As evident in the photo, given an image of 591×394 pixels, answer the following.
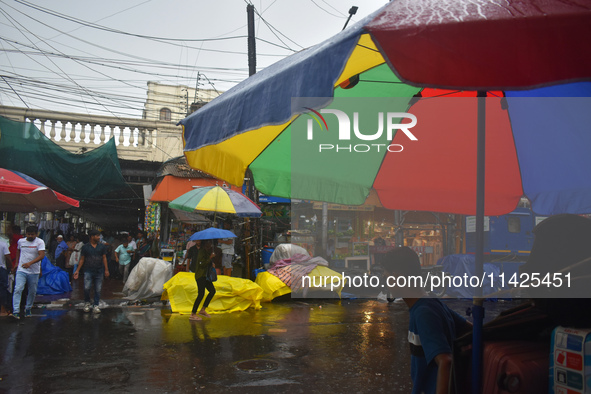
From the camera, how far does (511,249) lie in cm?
1295

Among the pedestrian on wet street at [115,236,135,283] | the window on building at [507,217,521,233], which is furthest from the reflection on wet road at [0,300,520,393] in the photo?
the window on building at [507,217,521,233]

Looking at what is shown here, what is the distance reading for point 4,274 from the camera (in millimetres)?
8391

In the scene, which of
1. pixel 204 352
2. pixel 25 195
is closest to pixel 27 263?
pixel 25 195

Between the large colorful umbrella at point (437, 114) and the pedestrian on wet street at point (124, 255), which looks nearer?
the large colorful umbrella at point (437, 114)

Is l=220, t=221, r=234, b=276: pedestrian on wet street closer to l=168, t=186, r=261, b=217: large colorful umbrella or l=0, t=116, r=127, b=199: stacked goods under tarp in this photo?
l=168, t=186, r=261, b=217: large colorful umbrella

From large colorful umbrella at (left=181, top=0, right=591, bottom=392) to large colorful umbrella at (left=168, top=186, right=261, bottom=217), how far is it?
6789 millimetres

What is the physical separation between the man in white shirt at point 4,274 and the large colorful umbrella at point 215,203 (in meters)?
3.83

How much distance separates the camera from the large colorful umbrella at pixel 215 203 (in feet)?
35.6

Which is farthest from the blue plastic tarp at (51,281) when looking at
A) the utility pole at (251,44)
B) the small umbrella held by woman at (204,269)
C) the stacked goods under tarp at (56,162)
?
the utility pole at (251,44)

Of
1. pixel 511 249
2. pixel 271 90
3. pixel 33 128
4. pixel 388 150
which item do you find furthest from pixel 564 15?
pixel 33 128

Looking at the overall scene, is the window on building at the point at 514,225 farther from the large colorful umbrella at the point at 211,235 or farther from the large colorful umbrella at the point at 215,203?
the large colorful umbrella at the point at 211,235

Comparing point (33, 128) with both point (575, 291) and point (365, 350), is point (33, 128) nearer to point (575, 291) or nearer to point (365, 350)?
point (365, 350)

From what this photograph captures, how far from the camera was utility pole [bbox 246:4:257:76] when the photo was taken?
12.2 meters

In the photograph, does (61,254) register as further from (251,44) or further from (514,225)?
(514,225)
